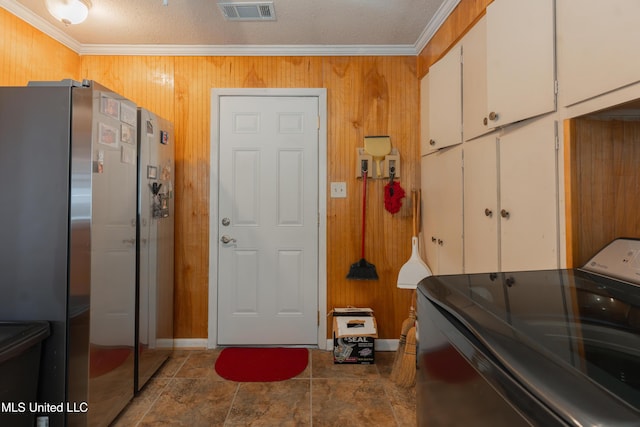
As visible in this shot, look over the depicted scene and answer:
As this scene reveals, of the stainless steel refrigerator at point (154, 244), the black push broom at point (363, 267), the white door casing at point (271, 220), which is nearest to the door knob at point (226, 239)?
the white door casing at point (271, 220)

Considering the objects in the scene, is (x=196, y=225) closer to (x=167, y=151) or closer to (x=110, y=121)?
(x=167, y=151)

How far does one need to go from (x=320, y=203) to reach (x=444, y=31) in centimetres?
144

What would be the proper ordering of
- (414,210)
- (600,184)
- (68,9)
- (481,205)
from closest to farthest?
(600,184) < (481,205) < (68,9) < (414,210)

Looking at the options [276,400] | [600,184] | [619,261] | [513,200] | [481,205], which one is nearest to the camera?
[619,261]

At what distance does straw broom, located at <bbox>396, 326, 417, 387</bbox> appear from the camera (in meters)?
1.96

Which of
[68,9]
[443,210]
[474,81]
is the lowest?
[443,210]

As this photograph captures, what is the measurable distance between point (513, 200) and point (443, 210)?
0.73 metres

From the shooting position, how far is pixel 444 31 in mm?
1960

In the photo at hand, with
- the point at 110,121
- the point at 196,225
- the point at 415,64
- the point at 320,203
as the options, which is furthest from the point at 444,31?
the point at 196,225

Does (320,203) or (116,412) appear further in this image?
(320,203)

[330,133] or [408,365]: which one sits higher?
[330,133]

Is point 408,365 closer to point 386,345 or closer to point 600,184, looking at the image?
point 386,345

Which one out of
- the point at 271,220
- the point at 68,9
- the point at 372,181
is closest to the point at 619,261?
the point at 372,181

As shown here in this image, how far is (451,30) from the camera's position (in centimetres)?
186
